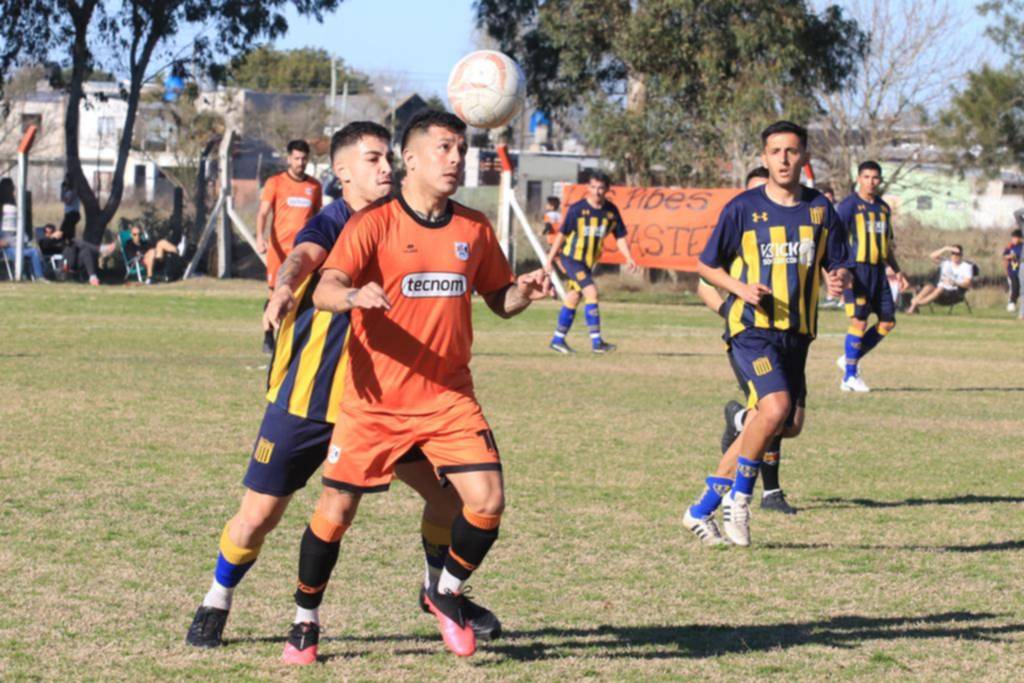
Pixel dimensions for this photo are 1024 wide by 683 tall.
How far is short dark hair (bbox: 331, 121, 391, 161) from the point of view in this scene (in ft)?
19.1

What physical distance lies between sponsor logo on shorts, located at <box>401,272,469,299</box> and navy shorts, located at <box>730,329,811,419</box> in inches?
106

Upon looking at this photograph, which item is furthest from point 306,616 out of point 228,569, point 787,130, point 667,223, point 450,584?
point 667,223

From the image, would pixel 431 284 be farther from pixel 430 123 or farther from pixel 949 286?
pixel 949 286

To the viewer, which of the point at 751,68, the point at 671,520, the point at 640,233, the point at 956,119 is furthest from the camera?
the point at 956,119

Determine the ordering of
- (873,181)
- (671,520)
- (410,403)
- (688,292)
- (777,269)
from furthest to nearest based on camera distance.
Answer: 1. (688,292)
2. (873,181)
3. (671,520)
4. (777,269)
5. (410,403)

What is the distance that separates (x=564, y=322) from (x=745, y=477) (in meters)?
10.7

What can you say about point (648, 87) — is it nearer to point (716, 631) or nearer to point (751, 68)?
point (751, 68)

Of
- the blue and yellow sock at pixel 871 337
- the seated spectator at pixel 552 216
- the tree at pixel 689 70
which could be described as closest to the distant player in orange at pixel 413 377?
the blue and yellow sock at pixel 871 337

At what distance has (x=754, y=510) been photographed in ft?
28.4

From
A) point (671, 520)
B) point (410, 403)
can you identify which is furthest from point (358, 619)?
point (671, 520)

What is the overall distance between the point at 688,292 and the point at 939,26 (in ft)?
45.4

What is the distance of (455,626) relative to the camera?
17.6ft

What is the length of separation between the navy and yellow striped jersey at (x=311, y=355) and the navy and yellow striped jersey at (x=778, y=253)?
2.85 meters

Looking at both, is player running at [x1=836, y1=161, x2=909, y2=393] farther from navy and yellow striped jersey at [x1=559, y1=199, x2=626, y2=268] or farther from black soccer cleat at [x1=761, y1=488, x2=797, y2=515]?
black soccer cleat at [x1=761, y1=488, x2=797, y2=515]
